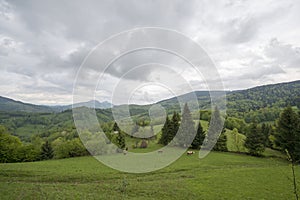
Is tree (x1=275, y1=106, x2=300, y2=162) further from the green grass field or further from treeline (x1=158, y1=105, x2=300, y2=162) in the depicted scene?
the green grass field

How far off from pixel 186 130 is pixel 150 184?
25671 mm

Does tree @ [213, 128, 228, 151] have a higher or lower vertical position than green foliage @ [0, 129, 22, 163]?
higher

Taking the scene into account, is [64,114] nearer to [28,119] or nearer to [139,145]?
[28,119]

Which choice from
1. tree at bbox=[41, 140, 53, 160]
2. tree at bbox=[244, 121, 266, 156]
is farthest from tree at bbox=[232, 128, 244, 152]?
tree at bbox=[41, 140, 53, 160]

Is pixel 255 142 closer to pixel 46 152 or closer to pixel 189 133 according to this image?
pixel 189 133

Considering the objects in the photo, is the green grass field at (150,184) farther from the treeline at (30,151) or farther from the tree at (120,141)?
the tree at (120,141)

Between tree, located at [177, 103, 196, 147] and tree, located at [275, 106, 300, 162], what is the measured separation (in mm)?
15825

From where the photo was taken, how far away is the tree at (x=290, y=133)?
29.0 m

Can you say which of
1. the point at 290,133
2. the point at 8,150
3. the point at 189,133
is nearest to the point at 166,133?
the point at 189,133

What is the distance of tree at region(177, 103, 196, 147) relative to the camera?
41.2 metres


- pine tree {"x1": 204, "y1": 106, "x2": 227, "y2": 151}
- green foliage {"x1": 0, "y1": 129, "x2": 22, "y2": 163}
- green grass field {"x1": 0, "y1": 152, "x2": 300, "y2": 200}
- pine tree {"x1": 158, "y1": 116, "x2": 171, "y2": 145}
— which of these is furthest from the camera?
pine tree {"x1": 158, "y1": 116, "x2": 171, "y2": 145}

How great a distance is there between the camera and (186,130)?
41656 millimetres

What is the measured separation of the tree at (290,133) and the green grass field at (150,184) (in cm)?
931

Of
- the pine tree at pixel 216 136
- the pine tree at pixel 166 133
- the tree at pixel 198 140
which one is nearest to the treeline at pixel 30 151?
the pine tree at pixel 166 133
